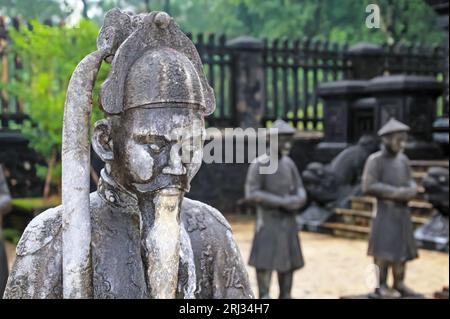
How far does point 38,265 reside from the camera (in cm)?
182

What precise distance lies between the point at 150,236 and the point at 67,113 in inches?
14.3

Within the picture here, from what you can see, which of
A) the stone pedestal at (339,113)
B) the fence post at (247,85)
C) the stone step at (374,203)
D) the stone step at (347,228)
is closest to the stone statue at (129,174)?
the stone step at (374,203)

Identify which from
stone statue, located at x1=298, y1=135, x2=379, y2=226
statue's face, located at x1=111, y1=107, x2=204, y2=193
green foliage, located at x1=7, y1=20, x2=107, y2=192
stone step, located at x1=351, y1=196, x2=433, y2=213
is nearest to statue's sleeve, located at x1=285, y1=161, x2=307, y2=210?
green foliage, located at x1=7, y1=20, x2=107, y2=192

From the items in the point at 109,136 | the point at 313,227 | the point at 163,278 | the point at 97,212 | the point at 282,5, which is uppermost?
the point at 282,5

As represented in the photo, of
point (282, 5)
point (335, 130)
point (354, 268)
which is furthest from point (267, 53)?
point (282, 5)

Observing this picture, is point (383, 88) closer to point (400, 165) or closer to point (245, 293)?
point (400, 165)

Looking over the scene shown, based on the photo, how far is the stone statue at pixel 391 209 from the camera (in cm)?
652

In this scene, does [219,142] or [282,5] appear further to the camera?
[282,5]

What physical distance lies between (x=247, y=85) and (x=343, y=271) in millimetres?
6354

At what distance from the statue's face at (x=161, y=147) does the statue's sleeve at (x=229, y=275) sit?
31 centimetres

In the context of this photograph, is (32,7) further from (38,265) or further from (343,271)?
(38,265)

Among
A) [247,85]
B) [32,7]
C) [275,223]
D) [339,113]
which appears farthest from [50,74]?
[32,7]

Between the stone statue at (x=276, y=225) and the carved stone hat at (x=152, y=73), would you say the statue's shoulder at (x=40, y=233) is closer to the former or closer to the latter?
the carved stone hat at (x=152, y=73)

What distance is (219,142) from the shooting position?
12328mm
